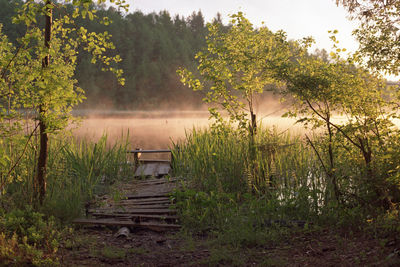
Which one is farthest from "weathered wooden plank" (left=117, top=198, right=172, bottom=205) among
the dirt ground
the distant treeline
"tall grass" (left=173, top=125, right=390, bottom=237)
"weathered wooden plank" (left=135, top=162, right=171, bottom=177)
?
the distant treeline

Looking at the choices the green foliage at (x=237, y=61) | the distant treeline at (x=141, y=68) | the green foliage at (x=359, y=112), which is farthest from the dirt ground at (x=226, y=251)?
the distant treeline at (x=141, y=68)

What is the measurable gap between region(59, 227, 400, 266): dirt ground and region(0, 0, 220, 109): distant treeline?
142 ft

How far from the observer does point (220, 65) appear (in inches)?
314

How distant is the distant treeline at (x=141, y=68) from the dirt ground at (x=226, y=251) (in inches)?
1699

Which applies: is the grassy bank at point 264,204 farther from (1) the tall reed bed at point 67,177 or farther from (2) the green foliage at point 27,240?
(2) the green foliage at point 27,240

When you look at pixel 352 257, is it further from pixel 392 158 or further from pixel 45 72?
pixel 45 72

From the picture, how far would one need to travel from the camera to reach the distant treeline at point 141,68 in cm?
4953

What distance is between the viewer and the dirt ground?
14.5 ft

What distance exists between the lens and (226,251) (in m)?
5.00

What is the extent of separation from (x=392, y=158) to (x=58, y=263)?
4.03 meters

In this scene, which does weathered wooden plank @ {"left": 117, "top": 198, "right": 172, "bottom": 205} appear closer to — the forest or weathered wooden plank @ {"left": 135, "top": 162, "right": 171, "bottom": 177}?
the forest

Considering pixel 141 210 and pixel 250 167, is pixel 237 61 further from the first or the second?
pixel 141 210

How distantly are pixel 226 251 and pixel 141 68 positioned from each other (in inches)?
1927

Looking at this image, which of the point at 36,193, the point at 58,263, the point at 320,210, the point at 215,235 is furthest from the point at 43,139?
the point at 320,210
